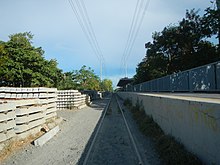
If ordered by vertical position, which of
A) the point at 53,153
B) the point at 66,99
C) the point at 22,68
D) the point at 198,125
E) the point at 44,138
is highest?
the point at 22,68

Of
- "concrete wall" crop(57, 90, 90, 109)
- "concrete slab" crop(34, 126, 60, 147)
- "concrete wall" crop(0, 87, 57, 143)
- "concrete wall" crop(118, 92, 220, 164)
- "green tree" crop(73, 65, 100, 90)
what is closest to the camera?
"concrete wall" crop(118, 92, 220, 164)

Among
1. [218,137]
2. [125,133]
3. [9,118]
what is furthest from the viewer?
[125,133]

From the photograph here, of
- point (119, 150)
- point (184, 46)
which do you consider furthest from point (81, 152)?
point (184, 46)

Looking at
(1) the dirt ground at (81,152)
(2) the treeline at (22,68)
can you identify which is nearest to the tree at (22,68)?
(2) the treeline at (22,68)

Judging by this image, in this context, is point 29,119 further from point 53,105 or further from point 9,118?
point 53,105

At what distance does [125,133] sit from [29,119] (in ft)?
13.1

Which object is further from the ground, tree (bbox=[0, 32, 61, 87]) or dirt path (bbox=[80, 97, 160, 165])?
tree (bbox=[0, 32, 61, 87])

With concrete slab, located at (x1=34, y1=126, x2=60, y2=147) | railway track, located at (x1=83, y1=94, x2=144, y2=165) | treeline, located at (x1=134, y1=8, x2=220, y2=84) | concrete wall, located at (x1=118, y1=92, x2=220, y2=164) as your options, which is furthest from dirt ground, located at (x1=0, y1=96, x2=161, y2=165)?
treeline, located at (x1=134, y1=8, x2=220, y2=84)

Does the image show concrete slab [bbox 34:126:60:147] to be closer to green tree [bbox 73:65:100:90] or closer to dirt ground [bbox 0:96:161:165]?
dirt ground [bbox 0:96:161:165]

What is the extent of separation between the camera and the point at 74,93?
998 inches

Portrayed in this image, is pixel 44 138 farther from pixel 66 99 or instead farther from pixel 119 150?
pixel 66 99

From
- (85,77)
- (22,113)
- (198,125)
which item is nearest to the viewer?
(198,125)

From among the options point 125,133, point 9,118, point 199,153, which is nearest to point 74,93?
point 125,133

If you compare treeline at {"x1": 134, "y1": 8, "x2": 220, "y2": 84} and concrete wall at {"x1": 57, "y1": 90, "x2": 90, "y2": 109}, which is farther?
treeline at {"x1": 134, "y1": 8, "x2": 220, "y2": 84}
